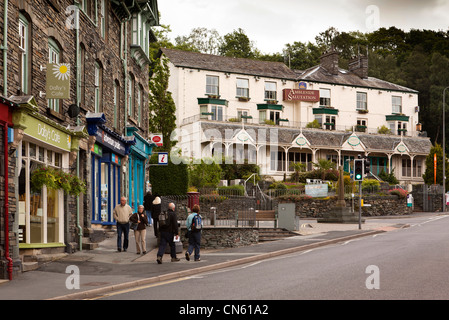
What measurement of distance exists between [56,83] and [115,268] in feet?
17.0

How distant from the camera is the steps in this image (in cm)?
2539

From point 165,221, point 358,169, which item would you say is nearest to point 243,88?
point 358,169

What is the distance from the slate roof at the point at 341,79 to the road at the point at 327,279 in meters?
47.6

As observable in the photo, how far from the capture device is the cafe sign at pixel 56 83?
17.2 m

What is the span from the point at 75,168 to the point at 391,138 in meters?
50.4

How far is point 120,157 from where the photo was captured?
2656 cm

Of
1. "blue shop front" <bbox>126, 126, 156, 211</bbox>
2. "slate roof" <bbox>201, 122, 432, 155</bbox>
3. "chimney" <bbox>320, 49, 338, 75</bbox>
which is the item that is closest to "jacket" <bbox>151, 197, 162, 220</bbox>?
"blue shop front" <bbox>126, 126, 156, 211</bbox>

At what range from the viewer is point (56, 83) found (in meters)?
17.3

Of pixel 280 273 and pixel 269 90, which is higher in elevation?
pixel 269 90

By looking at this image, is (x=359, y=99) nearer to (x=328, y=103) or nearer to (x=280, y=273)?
(x=328, y=103)

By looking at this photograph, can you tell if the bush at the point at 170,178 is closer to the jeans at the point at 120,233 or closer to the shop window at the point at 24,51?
the jeans at the point at 120,233

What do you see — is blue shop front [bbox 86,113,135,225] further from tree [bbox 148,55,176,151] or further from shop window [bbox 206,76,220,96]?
shop window [bbox 206,76,220,96]

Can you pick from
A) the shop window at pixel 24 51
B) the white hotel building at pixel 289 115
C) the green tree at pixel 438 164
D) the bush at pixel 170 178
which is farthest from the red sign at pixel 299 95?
the shop window at pixel 24 51
